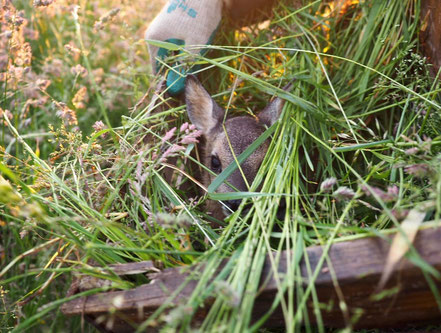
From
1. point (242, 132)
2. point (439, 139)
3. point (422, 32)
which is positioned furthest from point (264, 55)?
point (439, 139)

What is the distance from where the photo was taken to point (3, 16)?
2.91 m

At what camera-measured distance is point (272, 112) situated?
3.05 meters

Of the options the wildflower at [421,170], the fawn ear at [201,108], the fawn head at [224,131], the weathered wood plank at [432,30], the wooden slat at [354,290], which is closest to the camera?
the wooden slat at [354,290]

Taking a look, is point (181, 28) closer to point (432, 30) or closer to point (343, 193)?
point (432, 30)

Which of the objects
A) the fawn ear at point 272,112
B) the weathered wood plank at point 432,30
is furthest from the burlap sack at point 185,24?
the weathered wood plank at point 432,30

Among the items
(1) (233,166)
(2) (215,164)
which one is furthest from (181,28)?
(1) (233,166)

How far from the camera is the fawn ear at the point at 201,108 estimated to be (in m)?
3.05

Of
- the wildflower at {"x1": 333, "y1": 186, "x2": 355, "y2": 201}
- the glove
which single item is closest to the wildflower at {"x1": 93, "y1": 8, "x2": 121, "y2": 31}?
the glove

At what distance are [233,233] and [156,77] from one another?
1342 millimetres

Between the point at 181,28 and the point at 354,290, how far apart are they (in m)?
2.04

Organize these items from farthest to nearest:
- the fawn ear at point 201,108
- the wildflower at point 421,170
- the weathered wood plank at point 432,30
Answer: the fawn ear at point 201,108
the weathered wood plank at point 432,30
the wildflower at point 421,170

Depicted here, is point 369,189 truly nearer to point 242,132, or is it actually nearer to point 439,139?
point 439,139

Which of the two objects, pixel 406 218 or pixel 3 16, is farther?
pixel 3 16

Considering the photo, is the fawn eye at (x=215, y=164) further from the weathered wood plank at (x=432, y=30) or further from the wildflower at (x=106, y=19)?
the weathered wood plank at (x=432, y=30)
